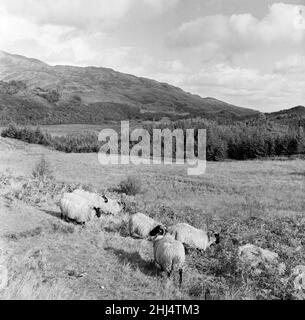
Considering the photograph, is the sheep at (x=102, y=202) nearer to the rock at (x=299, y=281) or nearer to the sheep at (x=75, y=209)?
the sheep at (x=75, y=209)

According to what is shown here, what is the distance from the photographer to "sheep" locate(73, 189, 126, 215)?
21969mm

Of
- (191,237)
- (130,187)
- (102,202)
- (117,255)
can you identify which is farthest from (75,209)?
(130,187)

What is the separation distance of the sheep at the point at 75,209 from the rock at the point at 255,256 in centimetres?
750

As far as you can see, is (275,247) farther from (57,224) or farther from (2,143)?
(2,143)

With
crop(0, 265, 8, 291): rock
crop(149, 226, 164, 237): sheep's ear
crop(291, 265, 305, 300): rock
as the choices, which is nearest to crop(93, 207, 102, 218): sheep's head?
crop(149, 226, 164, 237): sheep's ear

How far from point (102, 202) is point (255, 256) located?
9.09 metres

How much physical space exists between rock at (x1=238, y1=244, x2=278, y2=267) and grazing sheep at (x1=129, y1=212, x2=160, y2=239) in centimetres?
412

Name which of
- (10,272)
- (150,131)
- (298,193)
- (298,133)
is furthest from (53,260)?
(150,131)

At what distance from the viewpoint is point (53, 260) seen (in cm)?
1423

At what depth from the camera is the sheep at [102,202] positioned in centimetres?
2197
